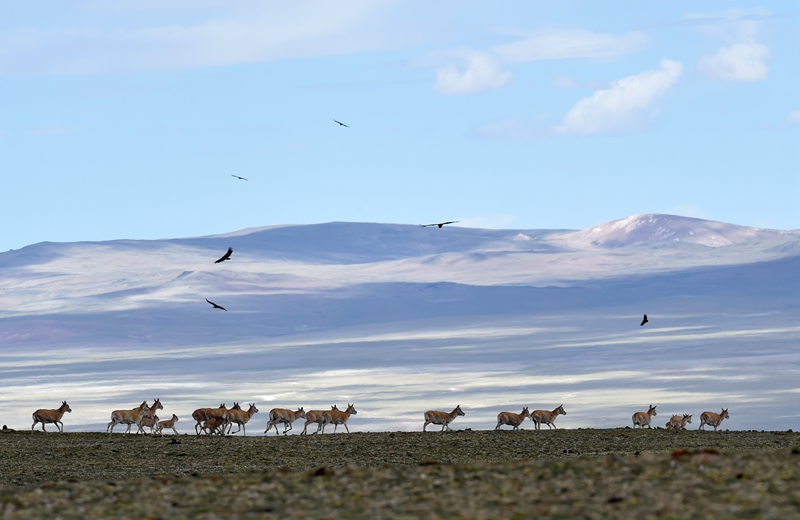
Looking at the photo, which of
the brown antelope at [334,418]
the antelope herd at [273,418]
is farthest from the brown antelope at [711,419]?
the brown antelope at [334,418]

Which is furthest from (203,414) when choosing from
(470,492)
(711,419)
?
(470,492)

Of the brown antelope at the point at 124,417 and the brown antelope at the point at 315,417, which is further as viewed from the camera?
the brown antelope at the point at 315,417

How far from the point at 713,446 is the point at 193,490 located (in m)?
21.1

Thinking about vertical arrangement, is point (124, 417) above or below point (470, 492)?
above

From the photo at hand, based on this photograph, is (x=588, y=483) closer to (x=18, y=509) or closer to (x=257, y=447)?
(x=18, y=509)

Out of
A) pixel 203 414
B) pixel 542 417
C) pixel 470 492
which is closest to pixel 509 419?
pixel 542 417

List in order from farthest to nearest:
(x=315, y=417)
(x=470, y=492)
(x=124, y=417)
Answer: (x=315, y=417) → (x=124, y=417) → (x=470, y=492)

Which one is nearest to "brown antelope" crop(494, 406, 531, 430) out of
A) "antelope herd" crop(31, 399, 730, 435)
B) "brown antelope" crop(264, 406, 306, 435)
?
"antelope herd" crop(31, 399, 730, 435)

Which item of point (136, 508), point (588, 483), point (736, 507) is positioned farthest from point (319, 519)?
point (736, 507)

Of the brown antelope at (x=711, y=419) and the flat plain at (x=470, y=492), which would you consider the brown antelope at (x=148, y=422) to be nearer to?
the brown antelope at (x=711, y=419)

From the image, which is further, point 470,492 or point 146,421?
point 146,421

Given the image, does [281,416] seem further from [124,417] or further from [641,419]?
[641,419]

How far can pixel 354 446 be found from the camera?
1572 inches

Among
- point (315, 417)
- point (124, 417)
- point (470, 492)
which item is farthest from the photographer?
point (315, 417)
